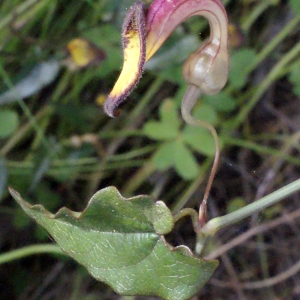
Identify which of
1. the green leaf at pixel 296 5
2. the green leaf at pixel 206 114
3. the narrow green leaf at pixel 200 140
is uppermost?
the green leaf at pixel 296 5

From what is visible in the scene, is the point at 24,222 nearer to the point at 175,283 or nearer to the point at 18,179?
the point at 18,179

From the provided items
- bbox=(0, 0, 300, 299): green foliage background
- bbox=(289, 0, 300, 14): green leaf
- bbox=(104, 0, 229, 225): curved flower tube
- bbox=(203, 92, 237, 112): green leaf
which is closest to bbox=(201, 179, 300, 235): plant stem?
bbox=(104, 0, 229, 225): curved flower tube

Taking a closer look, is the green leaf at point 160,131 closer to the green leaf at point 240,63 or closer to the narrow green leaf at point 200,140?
the narrow green leaf at point 200,140

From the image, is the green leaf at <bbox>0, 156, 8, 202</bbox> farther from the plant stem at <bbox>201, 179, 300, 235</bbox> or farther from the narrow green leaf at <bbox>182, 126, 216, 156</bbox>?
the plant stem at <bbox>201, 179, 300, 235</bbox>

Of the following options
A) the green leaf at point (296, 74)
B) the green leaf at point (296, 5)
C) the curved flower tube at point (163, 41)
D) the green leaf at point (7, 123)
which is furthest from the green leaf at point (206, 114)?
the curved flower tube at point (163, 41)

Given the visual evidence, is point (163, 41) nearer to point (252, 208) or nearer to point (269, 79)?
point (252, 208)

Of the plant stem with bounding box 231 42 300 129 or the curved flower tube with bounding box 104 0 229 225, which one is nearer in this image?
the curved flower tube with bounding box 104 0 229 225

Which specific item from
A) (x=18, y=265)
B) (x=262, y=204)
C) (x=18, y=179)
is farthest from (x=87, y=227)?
(x=18, y=265)
